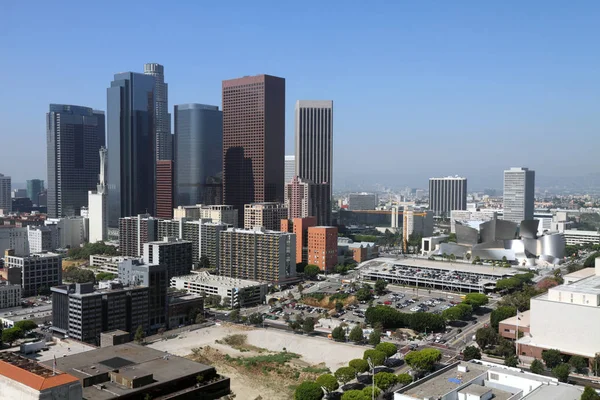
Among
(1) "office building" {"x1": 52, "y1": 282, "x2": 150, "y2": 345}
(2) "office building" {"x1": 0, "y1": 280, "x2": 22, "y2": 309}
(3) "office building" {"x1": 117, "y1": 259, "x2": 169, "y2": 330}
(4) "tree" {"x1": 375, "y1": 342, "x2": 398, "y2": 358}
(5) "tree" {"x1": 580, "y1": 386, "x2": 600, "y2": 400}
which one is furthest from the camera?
(2) "office building" {"x1": 0, "y1": 280, "x2": 22, "y2": 309}

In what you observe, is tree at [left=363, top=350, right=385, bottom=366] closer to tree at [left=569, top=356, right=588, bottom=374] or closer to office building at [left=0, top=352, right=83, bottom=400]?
tree at [left=569, top=356, right=588, bottom=374]

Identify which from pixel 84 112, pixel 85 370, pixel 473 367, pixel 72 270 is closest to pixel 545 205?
pixel 84 112

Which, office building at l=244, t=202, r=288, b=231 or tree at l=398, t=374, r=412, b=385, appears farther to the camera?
office building at l=244, t=202, r=288, b=231

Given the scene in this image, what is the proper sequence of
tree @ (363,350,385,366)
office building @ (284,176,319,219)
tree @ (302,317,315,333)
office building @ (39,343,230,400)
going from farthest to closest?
office building @ (284,176,319,219), tree @ (302,317,315,333), tree @ (363,350,385,366), office building @ (39,343,230,400)

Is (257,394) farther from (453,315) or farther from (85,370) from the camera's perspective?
(453,315)

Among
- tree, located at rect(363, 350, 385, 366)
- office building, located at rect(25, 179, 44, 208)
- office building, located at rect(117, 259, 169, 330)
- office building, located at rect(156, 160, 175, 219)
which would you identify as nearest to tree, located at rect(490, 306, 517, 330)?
tree, located at rect(363, 350, 385, 366)

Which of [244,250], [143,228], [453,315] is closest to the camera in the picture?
[453,315]

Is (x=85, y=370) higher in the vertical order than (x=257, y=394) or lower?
higher
